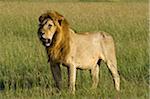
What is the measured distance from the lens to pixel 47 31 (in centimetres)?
702

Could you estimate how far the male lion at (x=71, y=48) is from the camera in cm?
716

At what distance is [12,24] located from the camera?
615 inches

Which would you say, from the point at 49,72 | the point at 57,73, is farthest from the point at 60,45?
the point at 49,72

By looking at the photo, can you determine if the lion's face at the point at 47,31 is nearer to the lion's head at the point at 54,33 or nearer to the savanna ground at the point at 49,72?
the lion's head at the point at 54,33

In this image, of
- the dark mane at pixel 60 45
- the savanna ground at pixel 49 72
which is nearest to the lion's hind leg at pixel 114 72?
the savanna ground at pixel 49 72

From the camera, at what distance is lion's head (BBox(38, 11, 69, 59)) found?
7059mm

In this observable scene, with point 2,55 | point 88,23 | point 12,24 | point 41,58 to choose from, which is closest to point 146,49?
point 41,58

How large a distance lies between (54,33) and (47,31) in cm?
21

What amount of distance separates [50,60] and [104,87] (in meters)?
0.93

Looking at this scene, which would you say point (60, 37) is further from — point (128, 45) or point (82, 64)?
point (128, 45)

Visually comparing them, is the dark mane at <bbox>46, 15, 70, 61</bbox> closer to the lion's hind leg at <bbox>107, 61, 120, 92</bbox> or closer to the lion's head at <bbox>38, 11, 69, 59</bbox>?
the lion's head at <bbox>38, 11, 69, 59</bbox>

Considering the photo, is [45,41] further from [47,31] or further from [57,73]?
[57,73]

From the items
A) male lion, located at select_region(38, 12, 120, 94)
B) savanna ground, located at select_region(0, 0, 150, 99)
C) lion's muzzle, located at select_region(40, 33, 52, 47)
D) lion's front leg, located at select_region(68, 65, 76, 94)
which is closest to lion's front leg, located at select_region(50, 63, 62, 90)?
male lion, located at select_region(38, 12, 120, 94)

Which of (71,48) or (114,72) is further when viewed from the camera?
(114,72)
